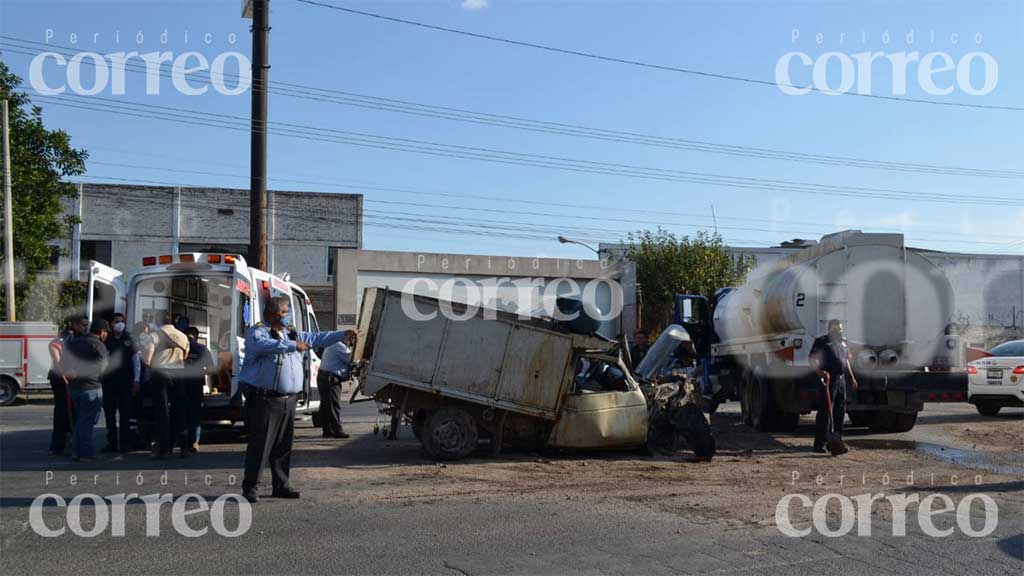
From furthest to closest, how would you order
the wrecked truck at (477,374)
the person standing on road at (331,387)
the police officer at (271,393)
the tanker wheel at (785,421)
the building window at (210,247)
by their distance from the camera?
the building window at (210,247), the tanker wheel at (785,421), the person standing on road at (331,387), the wrecked truck at (477,374), the police officer at (271,393)

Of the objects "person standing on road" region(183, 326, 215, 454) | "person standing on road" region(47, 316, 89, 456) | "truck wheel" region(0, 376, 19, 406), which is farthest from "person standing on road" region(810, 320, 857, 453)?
"truck wheel" region(0, 376, 19, 406)

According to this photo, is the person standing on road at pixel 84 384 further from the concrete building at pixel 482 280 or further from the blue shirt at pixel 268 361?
the concrete building at pixel 482 280

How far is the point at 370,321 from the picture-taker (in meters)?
11.0

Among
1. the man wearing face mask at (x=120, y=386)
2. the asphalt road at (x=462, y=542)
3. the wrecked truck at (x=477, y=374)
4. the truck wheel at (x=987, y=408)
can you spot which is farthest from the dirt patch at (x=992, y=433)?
the man wearing face mask at (x=120, y=386)

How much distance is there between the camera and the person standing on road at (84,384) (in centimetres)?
1098

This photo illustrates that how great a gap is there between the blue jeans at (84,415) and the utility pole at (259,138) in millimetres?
8088

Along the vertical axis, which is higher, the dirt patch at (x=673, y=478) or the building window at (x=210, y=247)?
the building window at (x=210, y=247)

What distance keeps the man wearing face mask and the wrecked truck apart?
3.18 meters

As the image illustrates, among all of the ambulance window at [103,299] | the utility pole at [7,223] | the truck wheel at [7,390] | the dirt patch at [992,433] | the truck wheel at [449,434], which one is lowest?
the truck wheel at [7,390]

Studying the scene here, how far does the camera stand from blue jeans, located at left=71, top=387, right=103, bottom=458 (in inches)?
431

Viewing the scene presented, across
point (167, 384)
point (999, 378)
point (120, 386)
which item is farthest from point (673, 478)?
point (999, 378)

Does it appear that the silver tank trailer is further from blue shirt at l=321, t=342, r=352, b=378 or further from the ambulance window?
the ambulance window

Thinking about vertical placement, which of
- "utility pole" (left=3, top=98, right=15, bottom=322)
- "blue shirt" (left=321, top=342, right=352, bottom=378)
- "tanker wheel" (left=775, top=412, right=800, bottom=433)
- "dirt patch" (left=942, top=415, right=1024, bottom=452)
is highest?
"utility pole" (left=3, top=98, right=15, bottom=322)

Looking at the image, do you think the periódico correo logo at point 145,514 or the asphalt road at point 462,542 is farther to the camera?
the periódico correo logo at point 145,514
